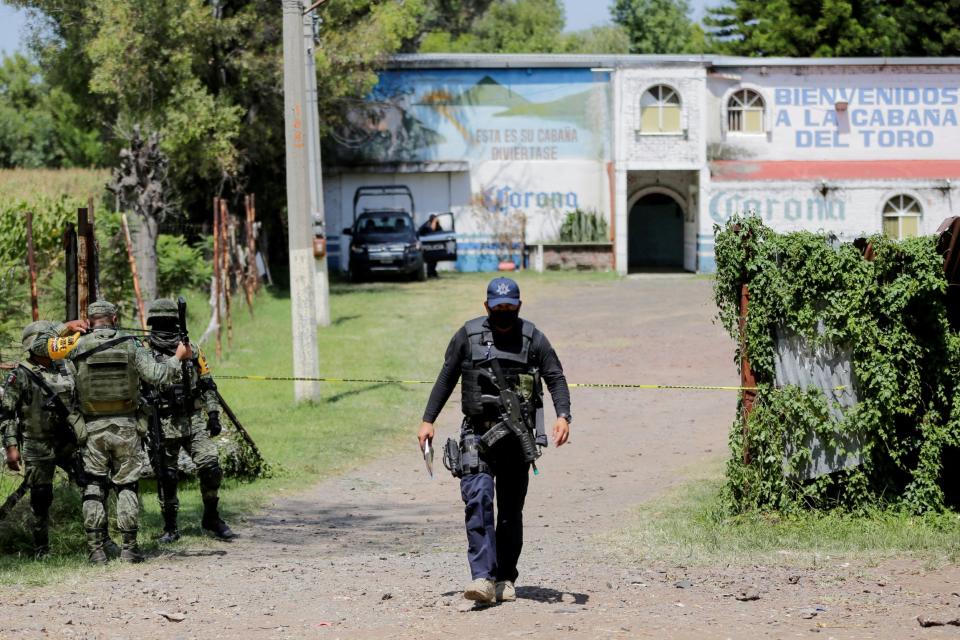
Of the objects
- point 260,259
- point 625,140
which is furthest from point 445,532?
point 625,140

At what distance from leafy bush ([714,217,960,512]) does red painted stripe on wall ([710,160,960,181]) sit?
2906 cm

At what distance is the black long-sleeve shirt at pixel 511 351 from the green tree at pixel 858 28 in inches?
1829

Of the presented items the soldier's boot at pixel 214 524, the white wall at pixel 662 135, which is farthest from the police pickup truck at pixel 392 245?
the soldier's boot at pixel 214 524

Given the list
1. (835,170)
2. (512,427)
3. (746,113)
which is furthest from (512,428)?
(835,170)

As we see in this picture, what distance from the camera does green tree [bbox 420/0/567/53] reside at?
71562mm

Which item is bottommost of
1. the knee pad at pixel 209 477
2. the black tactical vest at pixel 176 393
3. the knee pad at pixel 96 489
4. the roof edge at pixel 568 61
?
the knee pad at pixel 209 477

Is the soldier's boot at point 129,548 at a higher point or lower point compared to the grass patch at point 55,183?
lower

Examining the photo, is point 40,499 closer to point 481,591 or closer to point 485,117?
point 481,591

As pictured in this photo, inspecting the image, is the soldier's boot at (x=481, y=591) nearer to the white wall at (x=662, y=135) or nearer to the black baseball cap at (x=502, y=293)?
the black baseball cap at (x=502, y=293)

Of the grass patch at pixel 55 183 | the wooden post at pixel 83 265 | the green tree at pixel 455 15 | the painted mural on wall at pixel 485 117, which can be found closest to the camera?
the wooden post at pixel 83 265

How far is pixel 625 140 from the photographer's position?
37.6m

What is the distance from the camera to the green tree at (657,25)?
2982 inches

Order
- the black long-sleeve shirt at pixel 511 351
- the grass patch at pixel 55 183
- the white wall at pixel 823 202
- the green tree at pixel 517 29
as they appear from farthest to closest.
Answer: the green tree at pixel 517 29 → the white wall at pixel 823 202 → the grass patch at pixel 55 183 → the black long-sleeve shirt at pixel 511 351

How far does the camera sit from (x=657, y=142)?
124 ft
